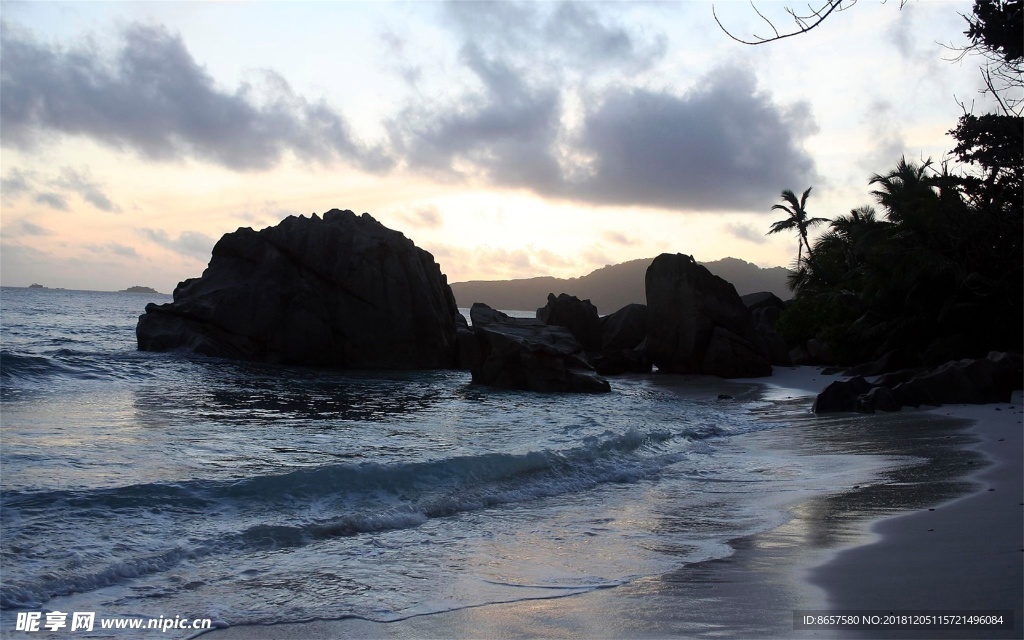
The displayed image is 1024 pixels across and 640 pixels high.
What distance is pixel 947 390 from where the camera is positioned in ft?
50.6

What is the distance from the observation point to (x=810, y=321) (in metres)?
33.5

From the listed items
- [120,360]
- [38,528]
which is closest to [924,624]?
[38,528]

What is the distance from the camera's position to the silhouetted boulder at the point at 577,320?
39.6 metres

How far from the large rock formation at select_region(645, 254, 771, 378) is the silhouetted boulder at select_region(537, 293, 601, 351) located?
963 cm

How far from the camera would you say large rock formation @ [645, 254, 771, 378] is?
28266mm

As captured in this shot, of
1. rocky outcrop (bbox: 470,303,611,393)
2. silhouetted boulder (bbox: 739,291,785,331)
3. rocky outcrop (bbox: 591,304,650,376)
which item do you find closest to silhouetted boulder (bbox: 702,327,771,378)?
rocky outcrop (bbox: 591,304,650,376)

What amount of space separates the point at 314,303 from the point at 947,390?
69.9 ft

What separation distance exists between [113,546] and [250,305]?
75.5 feet

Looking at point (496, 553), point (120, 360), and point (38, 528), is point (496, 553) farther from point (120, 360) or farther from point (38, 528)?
point (120, 360)

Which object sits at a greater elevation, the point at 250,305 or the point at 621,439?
the point at 250,305

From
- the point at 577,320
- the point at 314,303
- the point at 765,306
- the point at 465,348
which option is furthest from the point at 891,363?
the point at 314,303

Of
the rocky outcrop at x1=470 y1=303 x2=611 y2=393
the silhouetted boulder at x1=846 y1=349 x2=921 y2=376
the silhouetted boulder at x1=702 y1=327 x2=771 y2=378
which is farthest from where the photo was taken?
the silhouetted boulder at x1=702 y1=327 x2=771 y2=378

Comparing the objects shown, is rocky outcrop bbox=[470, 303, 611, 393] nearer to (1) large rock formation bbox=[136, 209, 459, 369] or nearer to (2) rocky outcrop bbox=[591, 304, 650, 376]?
(1) large rock formation bbox=[136, 209, 459, 369]

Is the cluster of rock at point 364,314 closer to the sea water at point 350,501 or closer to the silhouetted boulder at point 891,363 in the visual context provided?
the silhouetted boulder at point 891,363
